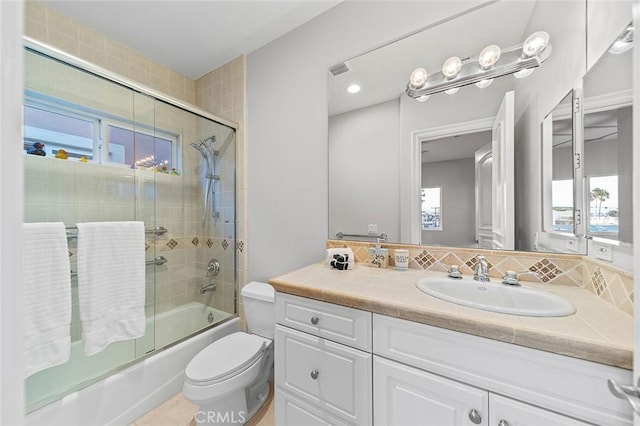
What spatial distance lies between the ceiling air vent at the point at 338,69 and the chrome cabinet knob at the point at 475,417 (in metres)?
1.76

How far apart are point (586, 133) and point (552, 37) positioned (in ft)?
1.58

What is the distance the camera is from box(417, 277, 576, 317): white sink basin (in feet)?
2.74

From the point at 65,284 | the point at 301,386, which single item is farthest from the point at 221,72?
the point at 301,386

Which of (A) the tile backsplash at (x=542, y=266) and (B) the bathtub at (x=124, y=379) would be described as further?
(B) the bathtub at (x=124, y=379)

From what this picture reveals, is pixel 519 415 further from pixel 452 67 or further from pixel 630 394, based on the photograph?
pixel 452 67

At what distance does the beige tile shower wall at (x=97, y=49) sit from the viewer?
1.56 m

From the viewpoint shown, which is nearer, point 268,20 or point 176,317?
point 268,20

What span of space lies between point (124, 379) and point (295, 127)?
186 cm

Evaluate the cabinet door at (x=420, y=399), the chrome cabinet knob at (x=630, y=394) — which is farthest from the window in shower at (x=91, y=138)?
the chrome cabinet knob at (x=630, y=394)

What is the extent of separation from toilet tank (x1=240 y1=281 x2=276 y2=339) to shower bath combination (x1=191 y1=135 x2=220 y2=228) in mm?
817

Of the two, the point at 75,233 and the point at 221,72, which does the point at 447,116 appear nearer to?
the point at 221,72

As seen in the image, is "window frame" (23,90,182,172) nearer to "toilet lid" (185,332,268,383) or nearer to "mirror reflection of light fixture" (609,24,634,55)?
"toilet lid" (185,332,268,383)

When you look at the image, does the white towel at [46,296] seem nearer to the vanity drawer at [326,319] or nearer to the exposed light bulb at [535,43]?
the vanity drawer at [326,319]

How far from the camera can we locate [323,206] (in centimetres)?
167
